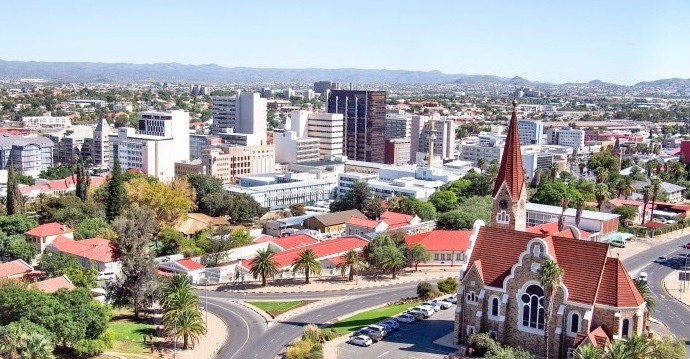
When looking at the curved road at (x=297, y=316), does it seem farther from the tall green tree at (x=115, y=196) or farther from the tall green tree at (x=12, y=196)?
the tall green tree at (x=12, y=196)

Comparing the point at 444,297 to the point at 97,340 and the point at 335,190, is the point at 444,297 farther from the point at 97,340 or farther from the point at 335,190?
the point at 335,190

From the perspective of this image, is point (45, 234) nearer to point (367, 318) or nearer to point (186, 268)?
point (186, 268)

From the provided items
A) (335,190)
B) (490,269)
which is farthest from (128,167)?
(490,269)

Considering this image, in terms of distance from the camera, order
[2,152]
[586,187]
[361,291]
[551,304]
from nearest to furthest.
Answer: [551,304] → [361,291] → [586,187] → [2,152]

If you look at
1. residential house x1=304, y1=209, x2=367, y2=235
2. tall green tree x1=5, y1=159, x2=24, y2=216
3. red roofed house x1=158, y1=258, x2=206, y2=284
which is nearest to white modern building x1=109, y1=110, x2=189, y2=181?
tall green tree x1=5, y1=159, x2=24, y2=216

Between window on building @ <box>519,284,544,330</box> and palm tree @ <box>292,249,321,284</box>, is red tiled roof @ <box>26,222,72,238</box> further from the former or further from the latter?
window on building @ <box>519,284,544,330</box>
